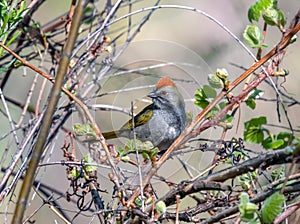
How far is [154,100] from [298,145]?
202 centimetres

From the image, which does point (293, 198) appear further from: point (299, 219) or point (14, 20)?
point (14, 20)

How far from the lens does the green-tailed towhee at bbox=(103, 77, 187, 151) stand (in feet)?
9.12

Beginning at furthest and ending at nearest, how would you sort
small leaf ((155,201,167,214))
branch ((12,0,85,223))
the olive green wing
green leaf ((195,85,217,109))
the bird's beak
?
the olive green wing → the bird's beak → green leaf ((195,85,217,109)) → small leaf ((155,201,167,214)) → branch ((12,0,85,223))

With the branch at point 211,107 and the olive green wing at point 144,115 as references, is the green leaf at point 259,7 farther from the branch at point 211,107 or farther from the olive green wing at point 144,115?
the olive green wing at point 144,115

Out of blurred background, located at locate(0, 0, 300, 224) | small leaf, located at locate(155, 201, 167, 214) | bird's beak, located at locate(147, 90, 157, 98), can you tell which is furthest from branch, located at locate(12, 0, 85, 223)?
bird's beak, located at locate(147, 90, 157, 98)

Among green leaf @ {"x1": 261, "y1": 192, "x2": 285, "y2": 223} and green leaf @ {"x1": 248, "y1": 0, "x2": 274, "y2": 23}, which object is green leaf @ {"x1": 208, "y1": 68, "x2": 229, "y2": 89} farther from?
green leaf @ {"x1": 261, "y1": 192, "x2": 285, "y2": 223}

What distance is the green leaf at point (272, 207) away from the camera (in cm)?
106

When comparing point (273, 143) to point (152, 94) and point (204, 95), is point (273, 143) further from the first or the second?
point (152, 94)

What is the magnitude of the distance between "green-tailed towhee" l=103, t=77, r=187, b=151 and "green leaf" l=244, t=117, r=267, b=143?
124cm

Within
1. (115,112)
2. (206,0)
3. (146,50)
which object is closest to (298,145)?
(115,112)

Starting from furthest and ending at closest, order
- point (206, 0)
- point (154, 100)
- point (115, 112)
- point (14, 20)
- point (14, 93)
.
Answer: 1. point (206, 0)
2. point (14, 93)
3. point (154, 100)
4. point (115, 112)
5. point (14, 20)

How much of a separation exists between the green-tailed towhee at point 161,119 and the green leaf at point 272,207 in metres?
1.51

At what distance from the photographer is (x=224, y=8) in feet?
17.9

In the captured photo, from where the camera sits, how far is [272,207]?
107 centimetres
